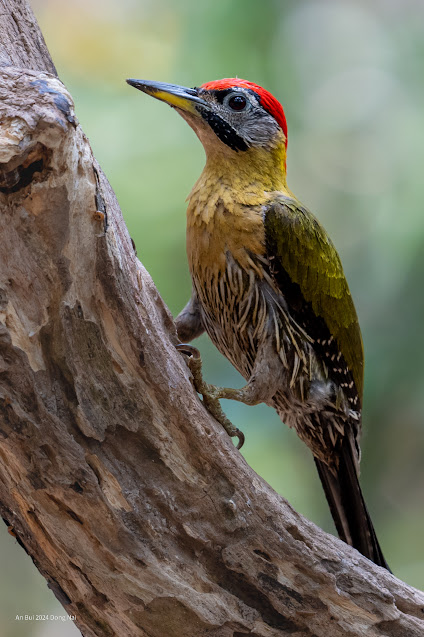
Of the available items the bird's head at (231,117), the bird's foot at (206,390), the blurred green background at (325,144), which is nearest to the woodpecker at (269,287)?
the bird's head at (231,117)

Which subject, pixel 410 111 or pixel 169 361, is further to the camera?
pixel 410 111

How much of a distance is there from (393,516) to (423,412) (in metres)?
0.68

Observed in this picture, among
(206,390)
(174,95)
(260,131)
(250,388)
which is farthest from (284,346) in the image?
(174,95)

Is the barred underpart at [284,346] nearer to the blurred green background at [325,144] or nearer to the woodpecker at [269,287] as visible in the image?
the woodpecker at [269,287]

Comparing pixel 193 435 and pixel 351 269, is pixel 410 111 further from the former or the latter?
pixel 193 435

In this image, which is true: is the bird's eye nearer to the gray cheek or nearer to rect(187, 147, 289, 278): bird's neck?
the gray cheek

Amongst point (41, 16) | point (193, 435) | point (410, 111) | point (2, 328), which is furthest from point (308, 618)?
point (41, 16)

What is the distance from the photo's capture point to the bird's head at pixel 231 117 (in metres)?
2.43

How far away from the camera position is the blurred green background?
4.00 m

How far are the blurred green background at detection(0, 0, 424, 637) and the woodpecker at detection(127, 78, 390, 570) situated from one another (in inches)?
53.6

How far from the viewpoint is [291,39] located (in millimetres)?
4281

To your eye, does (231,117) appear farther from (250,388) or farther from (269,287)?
(250,388)

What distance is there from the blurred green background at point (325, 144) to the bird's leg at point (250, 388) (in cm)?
155

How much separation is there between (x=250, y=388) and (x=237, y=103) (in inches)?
40.2
